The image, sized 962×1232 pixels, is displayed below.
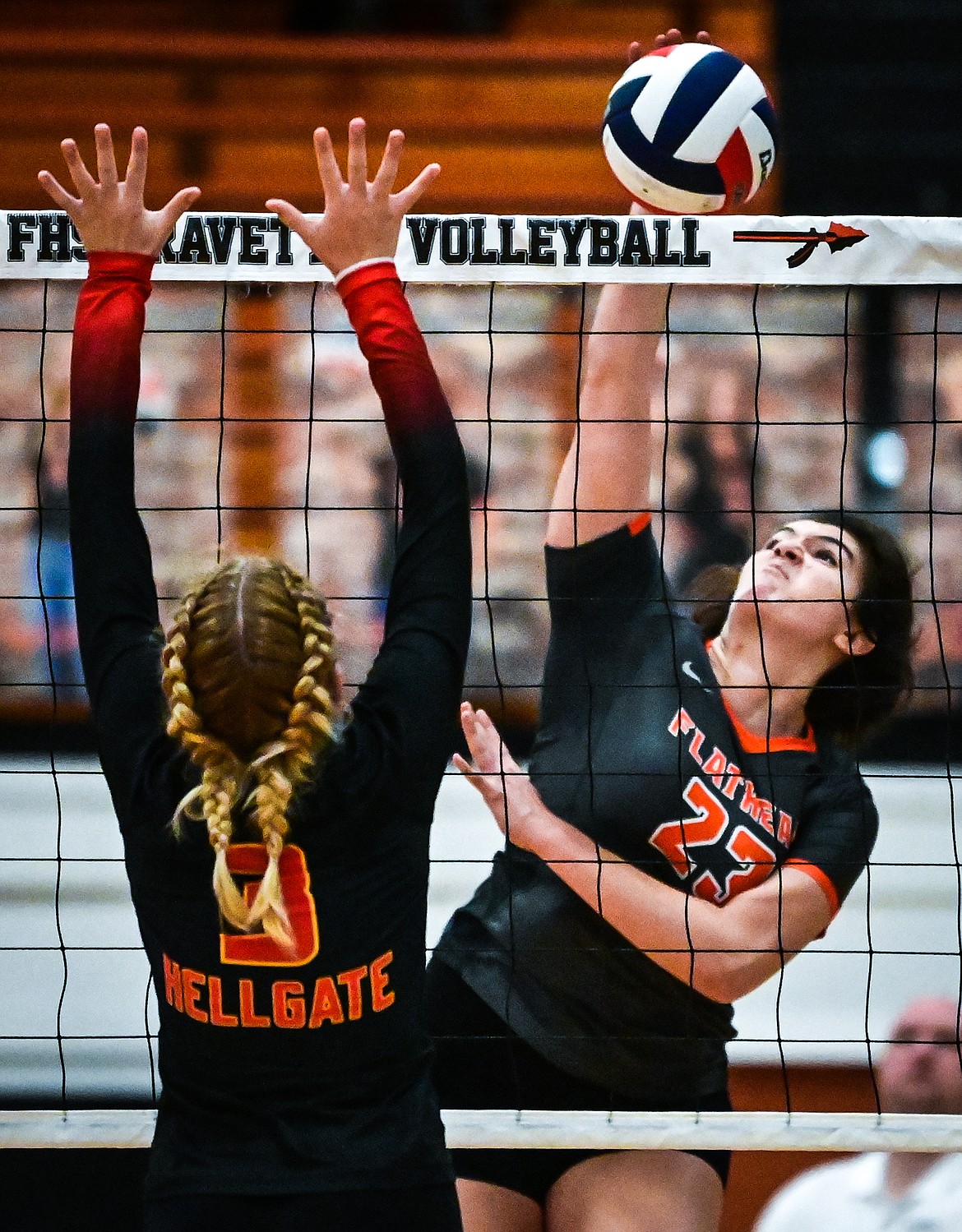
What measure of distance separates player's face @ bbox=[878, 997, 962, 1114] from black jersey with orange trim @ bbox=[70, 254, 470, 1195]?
1386mm

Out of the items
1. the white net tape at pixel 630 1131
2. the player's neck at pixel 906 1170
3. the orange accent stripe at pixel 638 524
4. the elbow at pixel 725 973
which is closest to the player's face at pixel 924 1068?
the player's neck at pixel 906 1170

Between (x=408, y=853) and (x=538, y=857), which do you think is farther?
(x=538, y=857)

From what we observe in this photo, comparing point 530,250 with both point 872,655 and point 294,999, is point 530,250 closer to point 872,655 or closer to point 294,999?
point 872,655

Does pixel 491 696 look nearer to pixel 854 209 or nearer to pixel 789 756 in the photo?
pixel 854 209

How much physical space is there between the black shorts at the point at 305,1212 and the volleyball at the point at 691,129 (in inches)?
66.1

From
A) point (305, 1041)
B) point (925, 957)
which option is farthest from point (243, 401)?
point (305, 1041)

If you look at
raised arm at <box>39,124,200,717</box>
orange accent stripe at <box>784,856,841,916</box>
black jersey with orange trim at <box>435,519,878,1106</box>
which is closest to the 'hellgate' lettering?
raised arm at <box>39,124,200,717</box>

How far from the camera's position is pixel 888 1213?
2.75 meters

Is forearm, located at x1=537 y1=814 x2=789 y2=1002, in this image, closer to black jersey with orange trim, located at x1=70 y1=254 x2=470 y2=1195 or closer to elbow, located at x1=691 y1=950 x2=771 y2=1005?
elbow, located at x1=691 y1=950 x2=771 y2=1005

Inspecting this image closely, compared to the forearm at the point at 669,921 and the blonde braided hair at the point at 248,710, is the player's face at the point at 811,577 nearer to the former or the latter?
the forearm at the point at 669,921

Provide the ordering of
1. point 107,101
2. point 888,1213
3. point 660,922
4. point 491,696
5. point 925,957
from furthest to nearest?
1. point 107,101
2. point 491,696
3. point 925,957
4. point 888,1213
5. point 660,922

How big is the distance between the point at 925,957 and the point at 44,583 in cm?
362

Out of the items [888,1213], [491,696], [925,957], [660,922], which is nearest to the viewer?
[660,922]

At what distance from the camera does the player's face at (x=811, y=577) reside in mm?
2865
